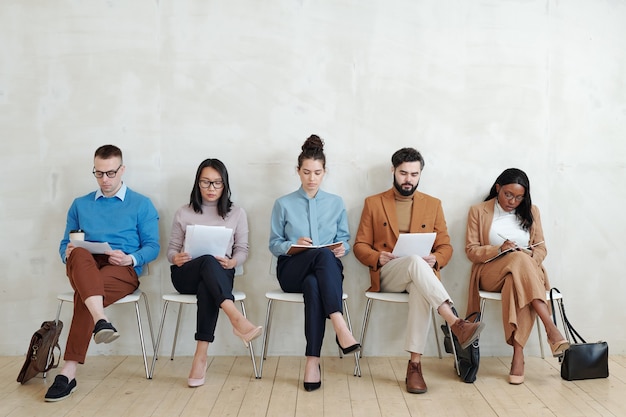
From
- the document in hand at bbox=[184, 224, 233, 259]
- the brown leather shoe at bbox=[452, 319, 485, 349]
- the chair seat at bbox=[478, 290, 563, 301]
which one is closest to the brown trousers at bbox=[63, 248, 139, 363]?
the document in hand at bbox=[184, 224, 233, 259]

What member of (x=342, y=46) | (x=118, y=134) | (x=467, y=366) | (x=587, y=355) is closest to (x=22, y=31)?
(x=118, y=134)

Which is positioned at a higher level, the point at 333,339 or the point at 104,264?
the point at 104,264

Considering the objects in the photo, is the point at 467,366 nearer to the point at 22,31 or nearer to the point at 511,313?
the point at 511,313

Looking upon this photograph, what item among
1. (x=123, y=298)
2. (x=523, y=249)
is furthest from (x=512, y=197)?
(x=123, y=298)

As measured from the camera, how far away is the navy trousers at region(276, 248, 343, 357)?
353 centimetres

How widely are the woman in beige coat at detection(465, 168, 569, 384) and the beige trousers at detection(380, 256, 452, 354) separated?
425 millimetres

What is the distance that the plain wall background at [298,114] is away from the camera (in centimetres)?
421

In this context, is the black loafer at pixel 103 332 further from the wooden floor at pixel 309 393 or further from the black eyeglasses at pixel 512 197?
the black eyeglasses at pixel 512 197

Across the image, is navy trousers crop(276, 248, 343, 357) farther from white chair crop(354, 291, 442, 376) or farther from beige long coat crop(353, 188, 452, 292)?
beige long coat crop(353, 188, 452, 292)

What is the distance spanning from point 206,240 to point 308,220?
2.10ft

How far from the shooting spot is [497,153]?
167 inches

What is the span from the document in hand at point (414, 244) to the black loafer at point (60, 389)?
1873 mm

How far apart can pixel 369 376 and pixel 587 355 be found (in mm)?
1183

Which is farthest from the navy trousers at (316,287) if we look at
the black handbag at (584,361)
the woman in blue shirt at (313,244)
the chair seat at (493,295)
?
the black handbag at (584,361)
